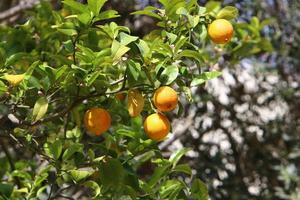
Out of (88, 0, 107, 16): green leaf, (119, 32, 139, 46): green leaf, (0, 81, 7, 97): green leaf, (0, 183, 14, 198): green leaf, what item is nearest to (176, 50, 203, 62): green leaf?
(119, 32, 139, 46): green leaf

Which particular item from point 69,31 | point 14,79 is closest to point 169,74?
point 69,31

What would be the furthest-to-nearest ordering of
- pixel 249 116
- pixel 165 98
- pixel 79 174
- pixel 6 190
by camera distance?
pixel 249 116
pixel 6 190
pixel 79 174
pixel 165 98

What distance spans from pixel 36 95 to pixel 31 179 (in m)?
0.56

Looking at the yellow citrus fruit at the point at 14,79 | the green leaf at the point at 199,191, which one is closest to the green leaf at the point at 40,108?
the yellow citrus fruit at the point at 14,79

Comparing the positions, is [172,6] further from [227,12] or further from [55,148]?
[55,148]

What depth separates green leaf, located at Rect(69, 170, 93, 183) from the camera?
159cm

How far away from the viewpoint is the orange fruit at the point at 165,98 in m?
1.38

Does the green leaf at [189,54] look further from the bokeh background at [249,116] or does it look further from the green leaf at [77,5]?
the bokeh background at [249,116]

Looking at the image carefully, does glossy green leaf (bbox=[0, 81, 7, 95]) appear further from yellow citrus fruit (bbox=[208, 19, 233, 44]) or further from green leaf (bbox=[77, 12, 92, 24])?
yellow citrus fruit (bbox=[208, 19, 233, 44])

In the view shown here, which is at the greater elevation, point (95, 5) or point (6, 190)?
point (95, 5)

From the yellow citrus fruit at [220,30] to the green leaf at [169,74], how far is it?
0.18 m

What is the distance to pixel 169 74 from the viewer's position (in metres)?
1.41

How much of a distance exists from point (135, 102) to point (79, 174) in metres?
0.31

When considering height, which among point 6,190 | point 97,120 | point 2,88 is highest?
point 2,88
